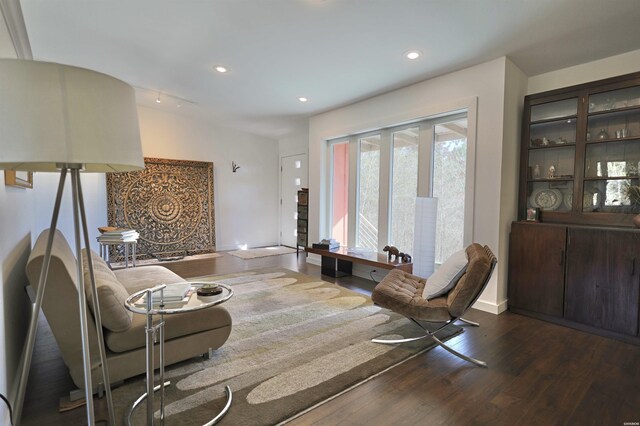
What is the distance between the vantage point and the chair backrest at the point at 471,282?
2.13m

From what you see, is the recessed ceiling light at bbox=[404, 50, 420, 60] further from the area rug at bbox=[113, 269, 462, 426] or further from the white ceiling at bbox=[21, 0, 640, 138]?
the area rug at bbox=[113, 269, 462, 426]

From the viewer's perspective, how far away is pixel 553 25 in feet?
8.36

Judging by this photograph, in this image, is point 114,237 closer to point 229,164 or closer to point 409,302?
point 229,164

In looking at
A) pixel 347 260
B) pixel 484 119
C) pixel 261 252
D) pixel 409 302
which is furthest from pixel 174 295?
pixel 261 252

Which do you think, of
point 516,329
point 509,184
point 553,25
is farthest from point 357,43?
point 516,329

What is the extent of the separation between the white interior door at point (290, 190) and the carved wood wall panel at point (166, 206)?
5.67 ft

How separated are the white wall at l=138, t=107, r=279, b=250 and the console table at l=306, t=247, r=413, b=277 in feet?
9.85

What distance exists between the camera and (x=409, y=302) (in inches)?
93.6

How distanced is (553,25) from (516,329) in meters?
2.68

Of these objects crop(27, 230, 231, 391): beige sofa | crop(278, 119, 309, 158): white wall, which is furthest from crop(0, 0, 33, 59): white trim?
crop(278, 119, 309, 158): white wall

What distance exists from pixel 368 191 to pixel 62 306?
156 inches

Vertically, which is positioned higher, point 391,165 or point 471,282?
point 391,165

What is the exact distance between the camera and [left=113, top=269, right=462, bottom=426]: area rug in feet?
5.68

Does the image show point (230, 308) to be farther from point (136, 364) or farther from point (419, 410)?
point (419, 410)
